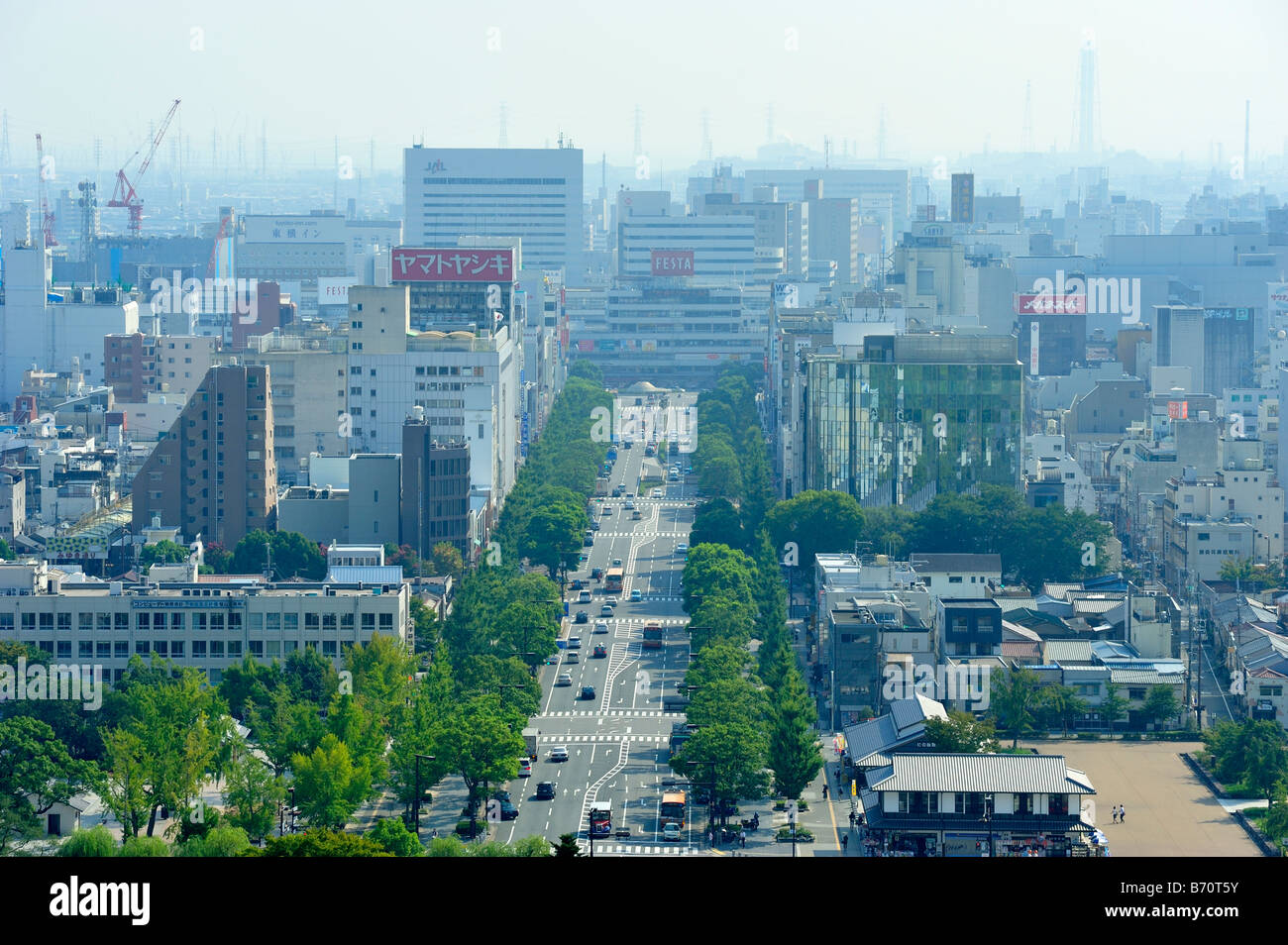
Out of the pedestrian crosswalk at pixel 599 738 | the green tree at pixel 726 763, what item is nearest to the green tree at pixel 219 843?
the green tree at pixel 726 763

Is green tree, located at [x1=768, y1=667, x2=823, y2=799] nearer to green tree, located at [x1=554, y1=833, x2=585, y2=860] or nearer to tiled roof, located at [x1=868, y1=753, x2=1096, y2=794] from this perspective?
tiled roof, located at [x1=868, y1=753, x2=1096, y2=794]

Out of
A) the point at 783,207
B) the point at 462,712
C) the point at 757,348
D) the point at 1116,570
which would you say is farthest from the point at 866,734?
the point at 783,207

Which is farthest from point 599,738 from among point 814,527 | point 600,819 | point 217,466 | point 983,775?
point 217,466

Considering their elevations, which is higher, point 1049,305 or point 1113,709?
point 1049,305

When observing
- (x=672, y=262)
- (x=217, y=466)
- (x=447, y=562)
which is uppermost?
(x=672, y=262)

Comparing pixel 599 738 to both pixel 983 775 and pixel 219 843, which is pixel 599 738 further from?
pixel 219 843

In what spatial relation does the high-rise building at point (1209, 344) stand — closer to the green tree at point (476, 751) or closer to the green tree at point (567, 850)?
the green tree at point (476, 751)
